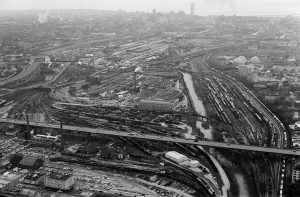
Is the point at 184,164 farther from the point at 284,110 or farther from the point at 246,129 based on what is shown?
the point at 284,110

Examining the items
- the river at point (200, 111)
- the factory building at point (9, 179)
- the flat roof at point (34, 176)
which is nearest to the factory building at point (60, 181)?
the flat roof at point (34, 176)

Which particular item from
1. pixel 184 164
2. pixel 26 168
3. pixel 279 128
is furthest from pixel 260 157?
pixel 26 168

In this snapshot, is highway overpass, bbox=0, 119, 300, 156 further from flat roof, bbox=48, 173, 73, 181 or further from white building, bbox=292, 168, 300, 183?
flat roof, bbox=48, 173, 73, 181

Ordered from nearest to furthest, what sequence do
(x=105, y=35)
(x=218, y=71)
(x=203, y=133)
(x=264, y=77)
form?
1. (x=203, y=133)
2. (x=264, y=77)
3. (x=218, y=71)
4. (x=105, y=35)

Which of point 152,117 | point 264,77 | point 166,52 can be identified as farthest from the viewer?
point 166,52

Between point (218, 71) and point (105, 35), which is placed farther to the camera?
point (105, 35)

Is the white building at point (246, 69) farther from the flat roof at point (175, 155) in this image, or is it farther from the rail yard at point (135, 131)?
the flat roof at point (175, 155)
